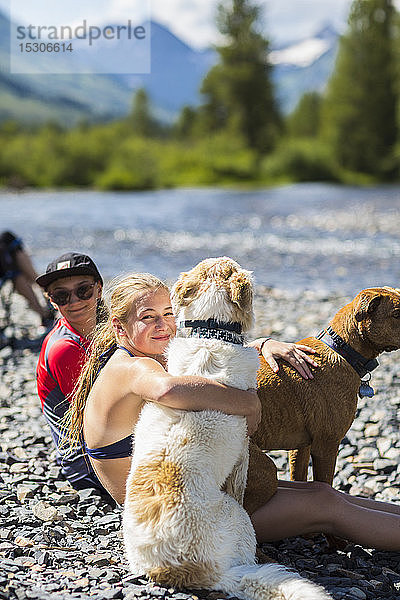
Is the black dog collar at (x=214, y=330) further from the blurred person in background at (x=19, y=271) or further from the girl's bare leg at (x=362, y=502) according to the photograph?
the blurred person in background at (x=19, y=271)

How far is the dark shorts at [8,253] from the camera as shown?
9.82 metres

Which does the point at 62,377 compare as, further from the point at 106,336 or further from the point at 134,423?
the point at 134,423

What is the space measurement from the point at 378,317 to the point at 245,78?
71.8 metres

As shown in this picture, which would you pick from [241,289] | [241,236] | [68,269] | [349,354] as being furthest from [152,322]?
[241,236]

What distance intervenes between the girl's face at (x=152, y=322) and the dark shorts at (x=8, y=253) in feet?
21.2

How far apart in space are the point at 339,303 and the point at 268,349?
743 cm

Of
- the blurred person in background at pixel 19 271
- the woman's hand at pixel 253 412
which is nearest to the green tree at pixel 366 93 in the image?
the blurred person in background at pixel 19 271

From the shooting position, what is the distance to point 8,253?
32.5 ft

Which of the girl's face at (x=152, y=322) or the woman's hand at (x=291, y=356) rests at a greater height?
the girl's face at (x=152, y=322)

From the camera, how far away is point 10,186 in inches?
2019

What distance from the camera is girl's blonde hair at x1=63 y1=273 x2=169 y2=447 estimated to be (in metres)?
3.85

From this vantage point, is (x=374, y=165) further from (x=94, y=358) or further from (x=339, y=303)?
(x=94, y=358)

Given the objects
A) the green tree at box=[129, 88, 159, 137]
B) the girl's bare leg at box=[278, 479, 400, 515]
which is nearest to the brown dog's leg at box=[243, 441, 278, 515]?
the girl's bare leg at box=[278, 479, 400, 515]

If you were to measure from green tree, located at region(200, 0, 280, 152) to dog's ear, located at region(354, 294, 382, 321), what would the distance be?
69.7 metres
